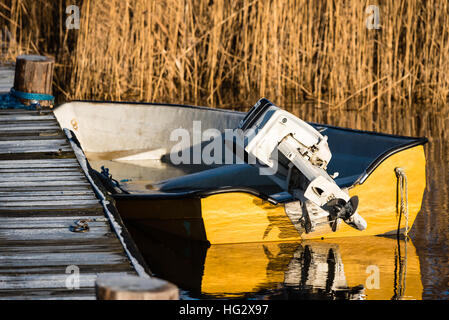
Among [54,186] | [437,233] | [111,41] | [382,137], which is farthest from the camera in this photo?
[111,41]

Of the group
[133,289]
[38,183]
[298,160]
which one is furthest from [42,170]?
[133,289]

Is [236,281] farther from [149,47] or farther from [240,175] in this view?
[149,47]

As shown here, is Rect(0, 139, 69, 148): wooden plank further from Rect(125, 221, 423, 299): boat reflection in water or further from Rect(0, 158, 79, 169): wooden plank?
Rect(125, 221, 423, 299): boat reflection in water

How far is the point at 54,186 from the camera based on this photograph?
4414 mm

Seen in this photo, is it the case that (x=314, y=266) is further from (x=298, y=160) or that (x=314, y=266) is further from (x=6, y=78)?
(x=6, y=78)

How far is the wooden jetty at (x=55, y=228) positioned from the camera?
310 centimetres

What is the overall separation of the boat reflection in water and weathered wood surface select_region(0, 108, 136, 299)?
2.29 feet

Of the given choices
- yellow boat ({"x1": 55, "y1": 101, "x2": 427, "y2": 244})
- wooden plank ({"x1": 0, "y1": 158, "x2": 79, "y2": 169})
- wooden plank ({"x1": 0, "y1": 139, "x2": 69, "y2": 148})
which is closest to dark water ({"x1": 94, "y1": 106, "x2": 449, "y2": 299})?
yellow boat ({"x1": 55, "y1": 101, "x2": 427, "y2": 244})

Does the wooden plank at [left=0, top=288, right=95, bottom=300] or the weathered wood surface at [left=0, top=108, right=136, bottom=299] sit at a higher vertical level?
the weathered wood surface at [left=0, top=108, right=136, bottom=299]

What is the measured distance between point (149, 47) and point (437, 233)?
448 centimetres

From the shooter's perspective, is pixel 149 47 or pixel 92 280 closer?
pixel 92 280

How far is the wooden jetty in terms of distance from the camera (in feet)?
10.2

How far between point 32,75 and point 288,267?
3.17 m
